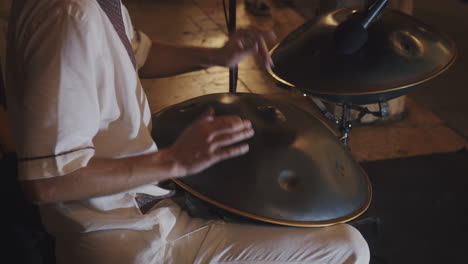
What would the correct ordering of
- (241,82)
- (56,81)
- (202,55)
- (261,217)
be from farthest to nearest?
(241,82) → (202,55) → (261,217) → (56,81)

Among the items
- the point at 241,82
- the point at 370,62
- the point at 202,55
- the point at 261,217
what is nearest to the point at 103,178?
the point at 261,217

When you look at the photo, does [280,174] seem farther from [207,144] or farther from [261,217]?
[207,144]

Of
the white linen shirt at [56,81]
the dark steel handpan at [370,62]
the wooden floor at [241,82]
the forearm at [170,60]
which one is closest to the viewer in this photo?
the white linen shirt at [56,81]

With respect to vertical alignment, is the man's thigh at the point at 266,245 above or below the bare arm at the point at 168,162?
below

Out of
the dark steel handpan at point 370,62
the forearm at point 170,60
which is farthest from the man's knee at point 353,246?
the forearm at point 170,60

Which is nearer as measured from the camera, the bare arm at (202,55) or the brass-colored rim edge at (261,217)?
the brass-colored rim edge at (261,217)

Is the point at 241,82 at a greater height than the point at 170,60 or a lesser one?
lesser

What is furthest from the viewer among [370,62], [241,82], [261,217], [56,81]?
[241,82]

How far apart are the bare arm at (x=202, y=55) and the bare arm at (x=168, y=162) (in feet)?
1.07

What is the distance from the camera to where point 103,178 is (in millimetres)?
734

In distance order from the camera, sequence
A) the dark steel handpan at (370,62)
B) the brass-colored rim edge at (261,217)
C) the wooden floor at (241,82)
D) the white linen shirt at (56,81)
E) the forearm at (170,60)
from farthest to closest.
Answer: the wooden floor at (241,82)
the forearm at (170,60)
the dark steel handpan at (370,62)
the brass-colored rim edge at (261,217)
the white linen shirt at (56,81)

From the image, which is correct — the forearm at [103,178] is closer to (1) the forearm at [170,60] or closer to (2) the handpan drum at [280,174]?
(2) the handpan drum at [280,174]

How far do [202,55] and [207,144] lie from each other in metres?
0.43

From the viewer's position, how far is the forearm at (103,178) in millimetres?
699
